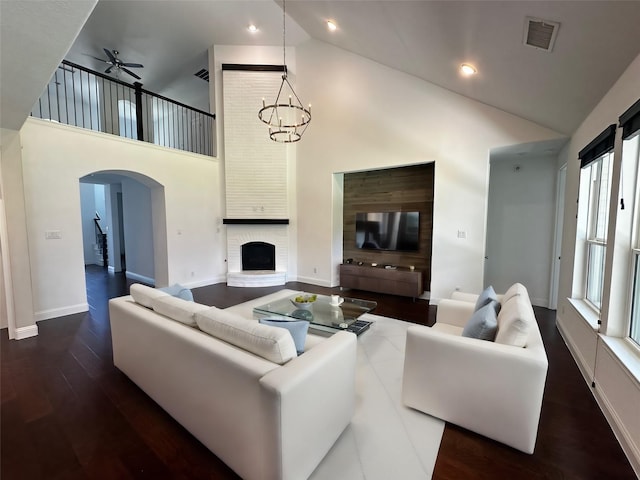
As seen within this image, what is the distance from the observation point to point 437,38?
3316 millimetres

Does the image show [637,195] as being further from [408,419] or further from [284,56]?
[284,56]

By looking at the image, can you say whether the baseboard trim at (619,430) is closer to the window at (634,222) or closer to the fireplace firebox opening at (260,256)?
the window at (634,222)

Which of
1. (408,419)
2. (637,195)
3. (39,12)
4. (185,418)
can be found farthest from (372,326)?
(39,12)

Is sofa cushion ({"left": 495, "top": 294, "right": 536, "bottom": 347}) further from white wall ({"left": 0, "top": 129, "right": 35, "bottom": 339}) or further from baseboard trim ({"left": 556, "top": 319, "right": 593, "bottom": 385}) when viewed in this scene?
white wall ({"left": 0, "top": 129, "right": 35, "bottom": 339})

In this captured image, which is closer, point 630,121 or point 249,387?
point 249,387

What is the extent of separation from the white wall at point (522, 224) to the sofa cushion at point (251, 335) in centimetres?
487

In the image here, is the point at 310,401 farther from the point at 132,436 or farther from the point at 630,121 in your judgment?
the point at 630,121

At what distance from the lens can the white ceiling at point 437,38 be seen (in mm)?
2104

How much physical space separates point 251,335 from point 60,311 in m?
4.42

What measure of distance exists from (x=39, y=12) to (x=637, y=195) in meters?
4.13

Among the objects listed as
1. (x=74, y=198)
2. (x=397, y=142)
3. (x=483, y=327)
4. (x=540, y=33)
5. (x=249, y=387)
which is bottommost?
(x=249, y=387)

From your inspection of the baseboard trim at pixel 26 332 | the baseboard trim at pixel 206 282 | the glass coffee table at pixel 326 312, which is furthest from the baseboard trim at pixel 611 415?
the baseboard trim at pixel 206 282

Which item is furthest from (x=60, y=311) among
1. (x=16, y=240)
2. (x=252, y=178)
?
(x=252, y=178)

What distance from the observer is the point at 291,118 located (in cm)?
631
